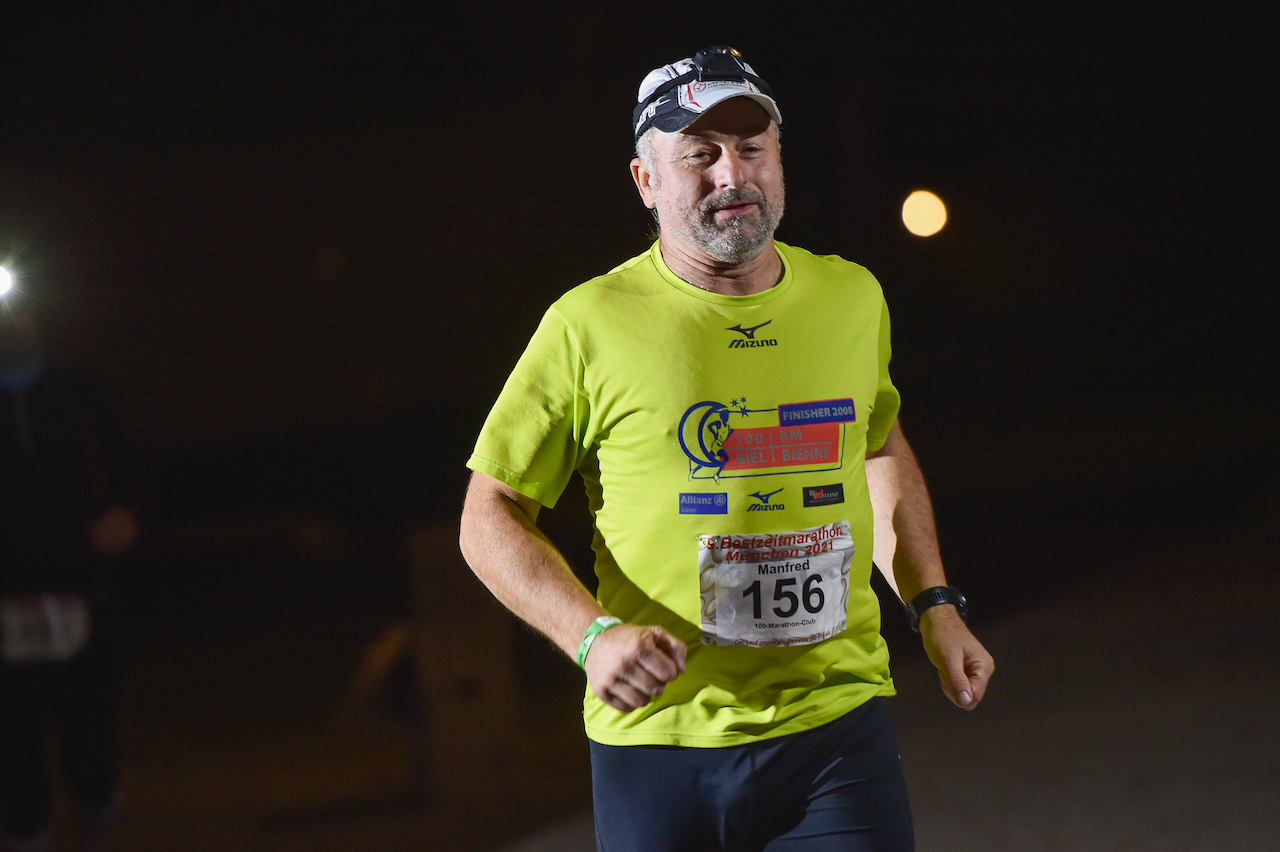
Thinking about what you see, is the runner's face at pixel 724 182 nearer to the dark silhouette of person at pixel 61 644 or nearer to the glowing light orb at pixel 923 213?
the dark silhouette of person at pixel 61 644

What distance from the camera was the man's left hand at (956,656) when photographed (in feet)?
5.61

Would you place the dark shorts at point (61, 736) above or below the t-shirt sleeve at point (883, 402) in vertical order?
below

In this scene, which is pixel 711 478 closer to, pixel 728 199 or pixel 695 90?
pixel 728 199

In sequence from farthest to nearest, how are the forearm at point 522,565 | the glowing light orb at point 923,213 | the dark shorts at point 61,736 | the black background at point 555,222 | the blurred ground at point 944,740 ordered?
the glowing light orb at point 923,213
the black background at point 555,222
the blurred ground at point 944,740
the dark shorts at point 61,736
the forearm at point 522,565

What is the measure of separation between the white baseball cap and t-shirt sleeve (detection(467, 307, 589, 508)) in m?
0.35

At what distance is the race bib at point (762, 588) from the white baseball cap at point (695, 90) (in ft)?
2.05

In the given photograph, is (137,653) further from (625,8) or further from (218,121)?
(625,8)

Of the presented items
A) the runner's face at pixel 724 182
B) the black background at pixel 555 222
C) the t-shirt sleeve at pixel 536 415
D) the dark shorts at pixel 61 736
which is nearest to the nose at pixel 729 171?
the runner's face at pixel 724 182

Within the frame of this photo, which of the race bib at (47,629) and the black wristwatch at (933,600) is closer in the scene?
the black wristwatch at (933,600)

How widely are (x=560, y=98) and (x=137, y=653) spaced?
469 centimetres

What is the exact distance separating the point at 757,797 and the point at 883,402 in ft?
2.17

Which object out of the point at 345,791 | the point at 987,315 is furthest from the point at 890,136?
the point at 345,791

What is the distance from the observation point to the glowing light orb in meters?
8.76

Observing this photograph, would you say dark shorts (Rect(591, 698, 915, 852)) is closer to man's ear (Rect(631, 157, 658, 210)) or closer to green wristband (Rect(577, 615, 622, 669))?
green wristband (Rect(577, 615, 622, 669))
